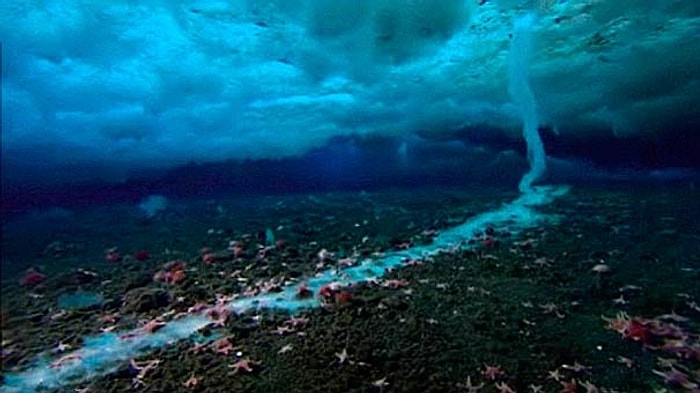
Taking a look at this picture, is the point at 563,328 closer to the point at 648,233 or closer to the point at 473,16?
the point at 648,233

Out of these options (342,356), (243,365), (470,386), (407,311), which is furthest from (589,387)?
(243,365)

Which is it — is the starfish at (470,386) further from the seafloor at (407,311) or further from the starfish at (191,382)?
the starfish at (191,382)

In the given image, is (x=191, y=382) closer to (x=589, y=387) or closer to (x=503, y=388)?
(x=503, y=388)

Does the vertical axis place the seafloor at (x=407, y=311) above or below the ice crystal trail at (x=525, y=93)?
below

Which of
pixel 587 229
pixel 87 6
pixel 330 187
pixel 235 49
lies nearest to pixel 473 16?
pixel 587 229

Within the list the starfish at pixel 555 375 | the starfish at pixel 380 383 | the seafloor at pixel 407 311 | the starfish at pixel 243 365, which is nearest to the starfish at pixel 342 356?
the seafloor at pixel 407 311

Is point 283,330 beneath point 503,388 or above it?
beneath
